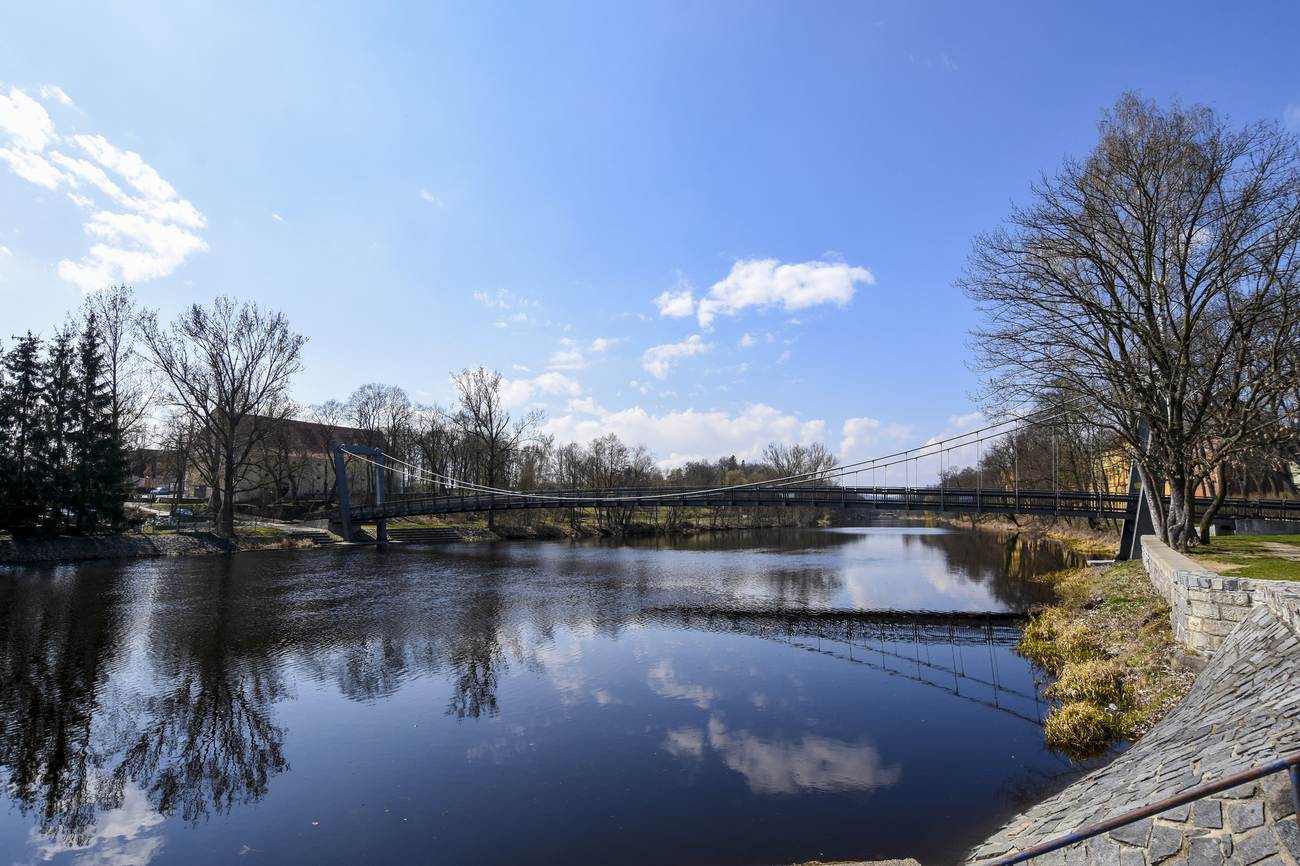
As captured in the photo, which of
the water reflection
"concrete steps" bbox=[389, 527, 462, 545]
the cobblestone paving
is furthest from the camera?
"concrete steps" bbox=[389, 527, 462, 545]

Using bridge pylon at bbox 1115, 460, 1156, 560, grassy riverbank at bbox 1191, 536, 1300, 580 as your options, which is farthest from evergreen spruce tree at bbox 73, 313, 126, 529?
bridge pylon at bbox 1115, 460, 1156, 560

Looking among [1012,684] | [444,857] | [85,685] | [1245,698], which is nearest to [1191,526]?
[1012,684]

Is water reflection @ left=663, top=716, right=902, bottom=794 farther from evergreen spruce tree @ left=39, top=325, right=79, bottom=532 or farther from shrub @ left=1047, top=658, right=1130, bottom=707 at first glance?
evergreen spruce tree @ left=39, top=325, right=79, bottom=532

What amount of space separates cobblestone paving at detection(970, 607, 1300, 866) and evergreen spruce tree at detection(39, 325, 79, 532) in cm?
3438

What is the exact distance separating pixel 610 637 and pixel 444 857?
907 centimetres

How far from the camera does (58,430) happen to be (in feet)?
91.3

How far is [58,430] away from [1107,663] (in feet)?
120

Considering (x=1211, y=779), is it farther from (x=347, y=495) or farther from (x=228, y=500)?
(x=347, y=495)

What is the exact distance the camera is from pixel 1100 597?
1598 cm

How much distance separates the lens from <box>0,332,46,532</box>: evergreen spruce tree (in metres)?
25.7

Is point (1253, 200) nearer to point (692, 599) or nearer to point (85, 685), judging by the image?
point (692, 599)

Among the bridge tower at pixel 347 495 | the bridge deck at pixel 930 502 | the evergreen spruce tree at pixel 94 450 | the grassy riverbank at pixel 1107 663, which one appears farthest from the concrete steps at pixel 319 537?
the grassy riverbank at pixel 1107 663

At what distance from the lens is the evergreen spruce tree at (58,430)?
1061 inches

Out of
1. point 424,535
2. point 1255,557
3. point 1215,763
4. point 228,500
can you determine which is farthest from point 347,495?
point 1215,763
